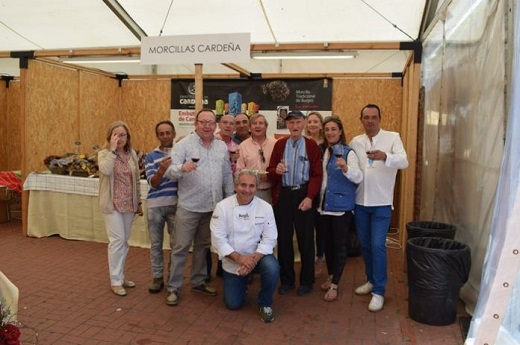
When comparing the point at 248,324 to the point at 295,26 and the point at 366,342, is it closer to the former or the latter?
the point at 366,342

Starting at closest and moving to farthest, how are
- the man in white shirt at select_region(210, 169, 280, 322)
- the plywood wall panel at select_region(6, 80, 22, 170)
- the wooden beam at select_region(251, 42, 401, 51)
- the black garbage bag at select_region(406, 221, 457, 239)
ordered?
the man in white shirt at select_region(210, 169, 280, 322) → the black garbage bag at select_region(406, 221, 457, 239) → the wooden beam at select_region(251, 42, 401, 51) → the plywood wall panel at select_region(6, 80, 22, 170)

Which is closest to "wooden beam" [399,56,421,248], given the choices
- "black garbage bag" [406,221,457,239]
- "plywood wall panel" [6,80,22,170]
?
"black garbage bag" [406,221,457,239]

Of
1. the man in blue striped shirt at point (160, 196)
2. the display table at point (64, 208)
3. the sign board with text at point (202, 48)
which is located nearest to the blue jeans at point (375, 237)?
the man in blue striped shirt at point (160, 196)

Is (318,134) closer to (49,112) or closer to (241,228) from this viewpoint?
(241,228)

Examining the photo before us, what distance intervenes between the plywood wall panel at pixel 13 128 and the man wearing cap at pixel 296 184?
6740 millimetres

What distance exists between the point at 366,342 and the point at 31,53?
5.40 meters

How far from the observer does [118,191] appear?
4.16 meters

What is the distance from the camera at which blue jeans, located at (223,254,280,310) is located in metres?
3.74

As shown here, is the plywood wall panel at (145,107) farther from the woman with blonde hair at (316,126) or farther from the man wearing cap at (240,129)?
the woman with blonde hair at (316,126)

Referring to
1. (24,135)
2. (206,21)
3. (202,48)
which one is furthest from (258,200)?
(206,21)

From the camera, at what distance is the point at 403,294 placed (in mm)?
4387

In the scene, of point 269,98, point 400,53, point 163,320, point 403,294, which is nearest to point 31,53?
point 269,98

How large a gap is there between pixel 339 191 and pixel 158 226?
163 centimetres

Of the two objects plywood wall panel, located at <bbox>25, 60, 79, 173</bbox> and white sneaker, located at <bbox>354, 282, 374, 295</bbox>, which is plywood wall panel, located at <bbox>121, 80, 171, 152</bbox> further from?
white sneaker, located at <bbox>354, 282, 374, 295</bbox>
